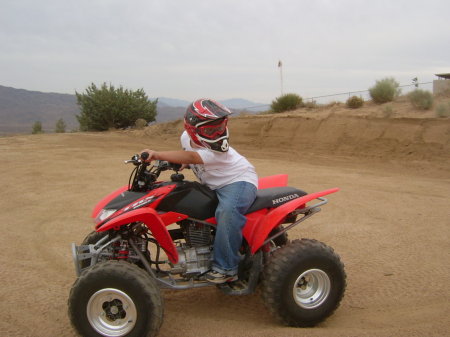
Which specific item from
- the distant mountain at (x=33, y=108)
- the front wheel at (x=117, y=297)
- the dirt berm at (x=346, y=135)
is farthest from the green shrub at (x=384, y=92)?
the distant mountain at (x=33, y=108)

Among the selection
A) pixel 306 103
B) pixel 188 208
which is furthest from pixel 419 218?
pixel 306 103

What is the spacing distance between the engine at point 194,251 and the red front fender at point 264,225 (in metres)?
0.35

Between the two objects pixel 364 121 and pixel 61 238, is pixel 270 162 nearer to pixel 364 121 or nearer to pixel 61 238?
pixel 364 121

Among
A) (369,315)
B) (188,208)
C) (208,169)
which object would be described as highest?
(208,169)

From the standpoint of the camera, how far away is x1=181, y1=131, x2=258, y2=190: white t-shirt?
12.6ft

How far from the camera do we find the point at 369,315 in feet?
13.4

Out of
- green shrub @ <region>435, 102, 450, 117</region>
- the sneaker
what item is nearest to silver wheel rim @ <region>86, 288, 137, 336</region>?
the sneaker

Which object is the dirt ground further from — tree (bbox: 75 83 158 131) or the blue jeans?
tree (bbox: 75 83 158 131)

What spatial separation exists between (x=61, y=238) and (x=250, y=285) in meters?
3.46

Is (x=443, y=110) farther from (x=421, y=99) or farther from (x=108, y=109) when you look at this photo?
(x=108, y=109)

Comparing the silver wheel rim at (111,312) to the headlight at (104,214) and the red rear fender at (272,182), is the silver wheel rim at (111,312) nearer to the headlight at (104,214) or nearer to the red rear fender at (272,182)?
the headlight at (104,214)

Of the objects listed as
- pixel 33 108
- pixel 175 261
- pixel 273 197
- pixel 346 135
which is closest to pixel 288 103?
pixel 346 135

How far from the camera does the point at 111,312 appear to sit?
354 centimetres

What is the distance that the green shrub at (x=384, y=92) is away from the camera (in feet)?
67.1
